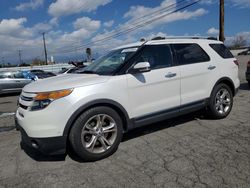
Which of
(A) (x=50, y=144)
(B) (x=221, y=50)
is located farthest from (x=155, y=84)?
(B) (x=221, y=50)

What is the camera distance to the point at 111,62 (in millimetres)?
4477

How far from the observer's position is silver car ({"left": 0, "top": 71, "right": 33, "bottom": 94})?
41.3ft

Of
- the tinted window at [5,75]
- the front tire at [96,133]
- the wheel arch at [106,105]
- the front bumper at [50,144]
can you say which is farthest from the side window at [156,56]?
the tinted window at [5,75]

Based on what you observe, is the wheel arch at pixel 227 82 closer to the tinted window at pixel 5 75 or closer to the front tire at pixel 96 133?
the front tire at pixel 96 133

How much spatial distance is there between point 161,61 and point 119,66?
835 millimetres

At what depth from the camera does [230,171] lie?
3102 mm

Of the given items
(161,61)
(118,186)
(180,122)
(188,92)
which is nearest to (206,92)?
(188,92)

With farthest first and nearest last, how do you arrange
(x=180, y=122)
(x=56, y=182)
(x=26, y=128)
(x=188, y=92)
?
(x=180, y=122), (x=188, y=92), (x=26, y=128), (x=56, y=182)

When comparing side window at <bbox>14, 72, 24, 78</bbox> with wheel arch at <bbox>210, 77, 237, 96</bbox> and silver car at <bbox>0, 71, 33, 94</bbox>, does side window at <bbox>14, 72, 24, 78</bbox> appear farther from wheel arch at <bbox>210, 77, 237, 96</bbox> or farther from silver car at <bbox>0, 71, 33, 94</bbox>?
wheel arch at <bbox>210, 77, 237, 96</bbox>

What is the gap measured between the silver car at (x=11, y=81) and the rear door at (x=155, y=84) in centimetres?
1058

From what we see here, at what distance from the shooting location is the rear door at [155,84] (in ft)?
13.0

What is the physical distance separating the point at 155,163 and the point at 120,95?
3.74 ft

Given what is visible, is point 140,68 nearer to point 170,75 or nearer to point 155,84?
point 155,84

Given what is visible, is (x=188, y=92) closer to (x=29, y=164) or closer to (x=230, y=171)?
(x=230, y=171)
